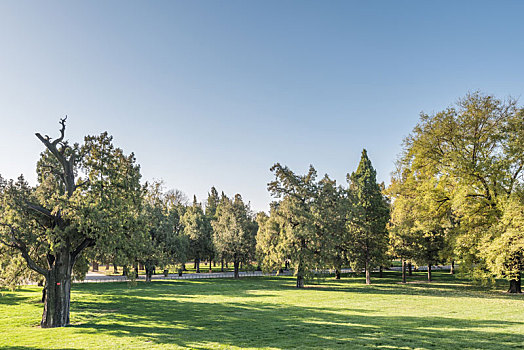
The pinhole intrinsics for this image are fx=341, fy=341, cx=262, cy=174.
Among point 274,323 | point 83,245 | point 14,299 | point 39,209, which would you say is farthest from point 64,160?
point 14,299

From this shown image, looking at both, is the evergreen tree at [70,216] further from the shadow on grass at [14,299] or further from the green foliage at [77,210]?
the shadow on grass at [14,299]

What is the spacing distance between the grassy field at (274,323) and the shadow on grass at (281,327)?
0.04 meters

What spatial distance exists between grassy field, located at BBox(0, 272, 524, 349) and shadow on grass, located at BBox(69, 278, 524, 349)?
36mm

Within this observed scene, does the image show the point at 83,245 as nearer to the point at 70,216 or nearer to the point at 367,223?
the point at 70,216

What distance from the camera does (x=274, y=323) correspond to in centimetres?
1619

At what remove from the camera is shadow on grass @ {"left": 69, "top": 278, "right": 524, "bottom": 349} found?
39.7 feet

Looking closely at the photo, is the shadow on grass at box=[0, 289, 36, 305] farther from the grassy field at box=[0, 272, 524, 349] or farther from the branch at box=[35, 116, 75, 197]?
the branch at box=[35, 116, 75, 197]

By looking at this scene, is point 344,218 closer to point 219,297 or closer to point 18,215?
point 219,297

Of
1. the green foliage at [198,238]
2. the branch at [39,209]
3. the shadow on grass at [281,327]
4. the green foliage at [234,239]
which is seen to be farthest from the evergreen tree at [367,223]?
the branch at [39,209]

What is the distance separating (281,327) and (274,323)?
1.04 m

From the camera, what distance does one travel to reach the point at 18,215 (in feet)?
54.5

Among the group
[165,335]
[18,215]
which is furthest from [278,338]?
[18,215]

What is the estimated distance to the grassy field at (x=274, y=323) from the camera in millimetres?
12297

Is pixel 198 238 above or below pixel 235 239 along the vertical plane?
below
